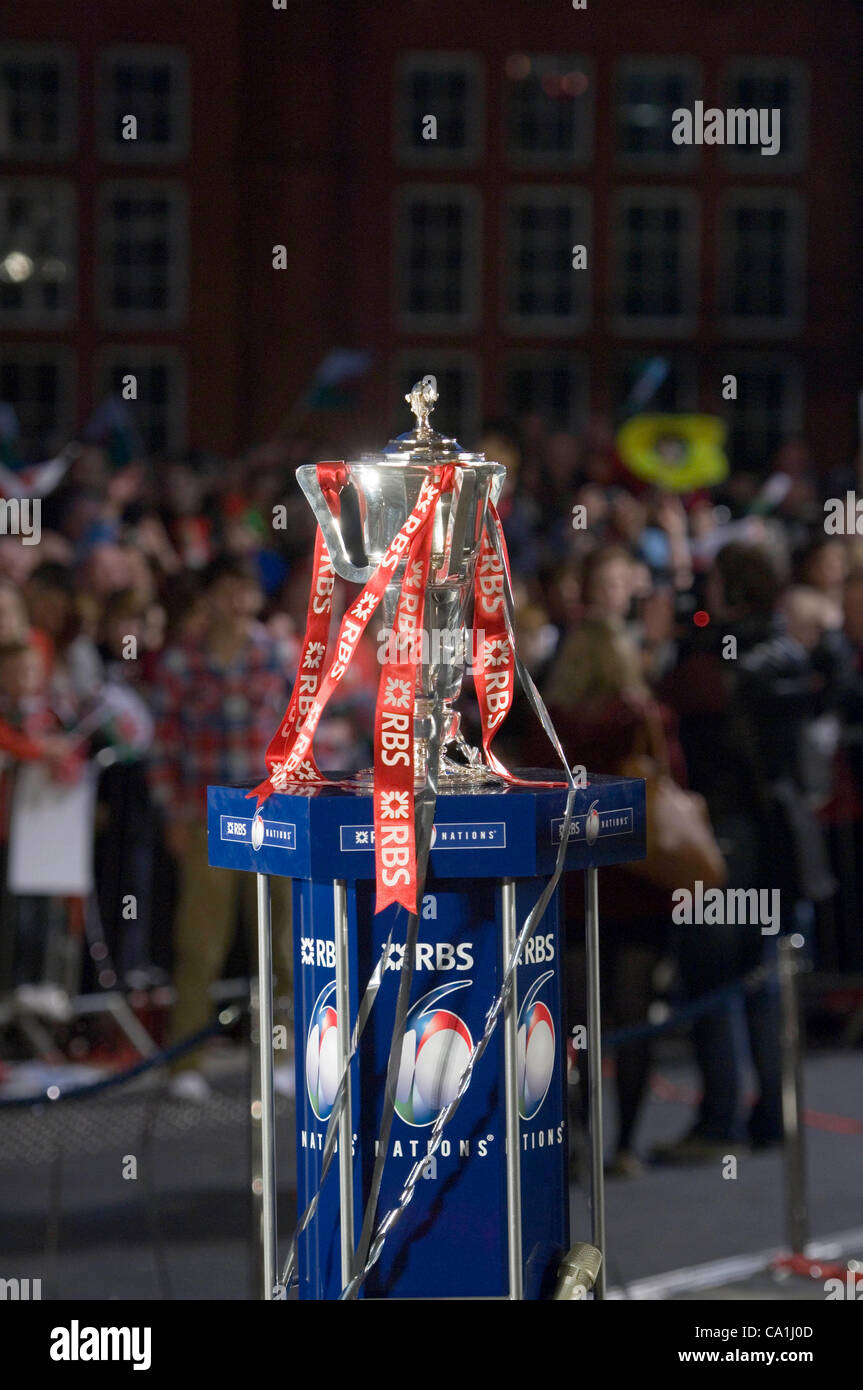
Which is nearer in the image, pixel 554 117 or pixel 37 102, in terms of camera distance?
pixel 37 102

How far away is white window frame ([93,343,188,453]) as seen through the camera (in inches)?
715

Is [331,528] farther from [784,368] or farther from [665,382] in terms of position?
[784,368]

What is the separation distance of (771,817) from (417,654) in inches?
153

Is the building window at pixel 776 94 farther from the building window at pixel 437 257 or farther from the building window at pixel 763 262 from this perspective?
the building window at pixel 437 257

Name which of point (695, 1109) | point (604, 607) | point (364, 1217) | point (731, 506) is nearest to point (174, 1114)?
point (695, 1109)

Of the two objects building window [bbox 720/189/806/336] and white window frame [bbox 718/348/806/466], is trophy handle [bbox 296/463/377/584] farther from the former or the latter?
building window [bbox 720/189/806/336]

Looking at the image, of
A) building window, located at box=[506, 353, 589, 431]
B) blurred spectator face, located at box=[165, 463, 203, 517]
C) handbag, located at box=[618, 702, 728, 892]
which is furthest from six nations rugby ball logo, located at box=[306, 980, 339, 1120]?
building window, located at box=[506, 353, 589, 431]

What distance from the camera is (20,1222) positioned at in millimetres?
5738

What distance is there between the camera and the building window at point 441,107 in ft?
59.1

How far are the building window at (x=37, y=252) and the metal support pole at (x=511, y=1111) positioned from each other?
1590cm

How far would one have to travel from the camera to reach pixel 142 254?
18.1m

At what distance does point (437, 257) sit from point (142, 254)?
268cm

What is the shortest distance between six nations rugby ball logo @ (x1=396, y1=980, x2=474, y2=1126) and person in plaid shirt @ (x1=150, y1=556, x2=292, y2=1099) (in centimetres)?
398

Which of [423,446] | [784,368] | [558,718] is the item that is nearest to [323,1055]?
[423,446]
